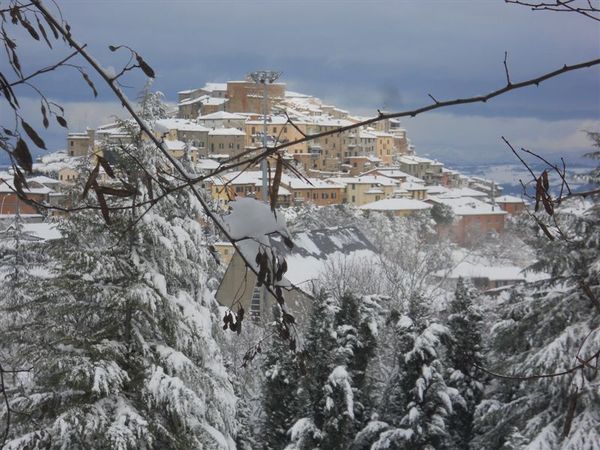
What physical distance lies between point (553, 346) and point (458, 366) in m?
2.86

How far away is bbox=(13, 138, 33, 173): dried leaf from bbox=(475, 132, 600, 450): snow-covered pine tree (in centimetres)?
775

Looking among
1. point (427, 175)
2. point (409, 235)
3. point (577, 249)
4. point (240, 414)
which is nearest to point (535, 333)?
point (577, 249)

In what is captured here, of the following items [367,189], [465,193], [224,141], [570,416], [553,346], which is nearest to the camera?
[570,416]

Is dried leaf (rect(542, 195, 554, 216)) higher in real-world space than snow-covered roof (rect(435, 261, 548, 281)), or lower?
higher

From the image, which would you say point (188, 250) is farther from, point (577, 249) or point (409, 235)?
point (409, 235)

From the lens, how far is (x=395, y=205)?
48031 mm

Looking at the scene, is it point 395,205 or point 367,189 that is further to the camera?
point 367,189

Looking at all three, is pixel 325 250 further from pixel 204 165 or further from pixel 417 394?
pixel 417 394

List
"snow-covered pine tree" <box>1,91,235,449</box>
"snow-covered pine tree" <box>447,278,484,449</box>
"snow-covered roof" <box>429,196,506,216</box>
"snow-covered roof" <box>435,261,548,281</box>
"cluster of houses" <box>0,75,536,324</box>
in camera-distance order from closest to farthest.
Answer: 1. "snow-covered pine tree" <box>1,91,235,449</box>
2. "snow-covered pine tree" <box>447,278,484,449</box>
3. "cluster of houses" <box>0,75,536,324</box>
4. "snow-covered roof" <box>435,261,548,281</box>
5. "snow-covered roof" <box>429,196,506,216</box>

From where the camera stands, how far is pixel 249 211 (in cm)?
132

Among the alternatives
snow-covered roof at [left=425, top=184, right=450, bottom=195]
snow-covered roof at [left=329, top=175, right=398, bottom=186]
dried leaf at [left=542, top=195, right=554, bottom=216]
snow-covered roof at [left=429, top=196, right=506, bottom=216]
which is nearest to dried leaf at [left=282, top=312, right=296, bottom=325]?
dried leaf at [left=542, top=195, right=554, bottom=216]

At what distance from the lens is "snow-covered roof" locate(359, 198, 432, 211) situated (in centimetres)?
4719

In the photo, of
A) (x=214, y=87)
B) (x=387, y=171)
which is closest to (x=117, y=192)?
(x=387, y=171)

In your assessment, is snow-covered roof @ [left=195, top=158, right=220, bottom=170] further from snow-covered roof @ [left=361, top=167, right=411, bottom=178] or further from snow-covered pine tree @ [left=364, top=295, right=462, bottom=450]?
snow-covered roof @ [left=361, top=167, right=411, bottom=178]
